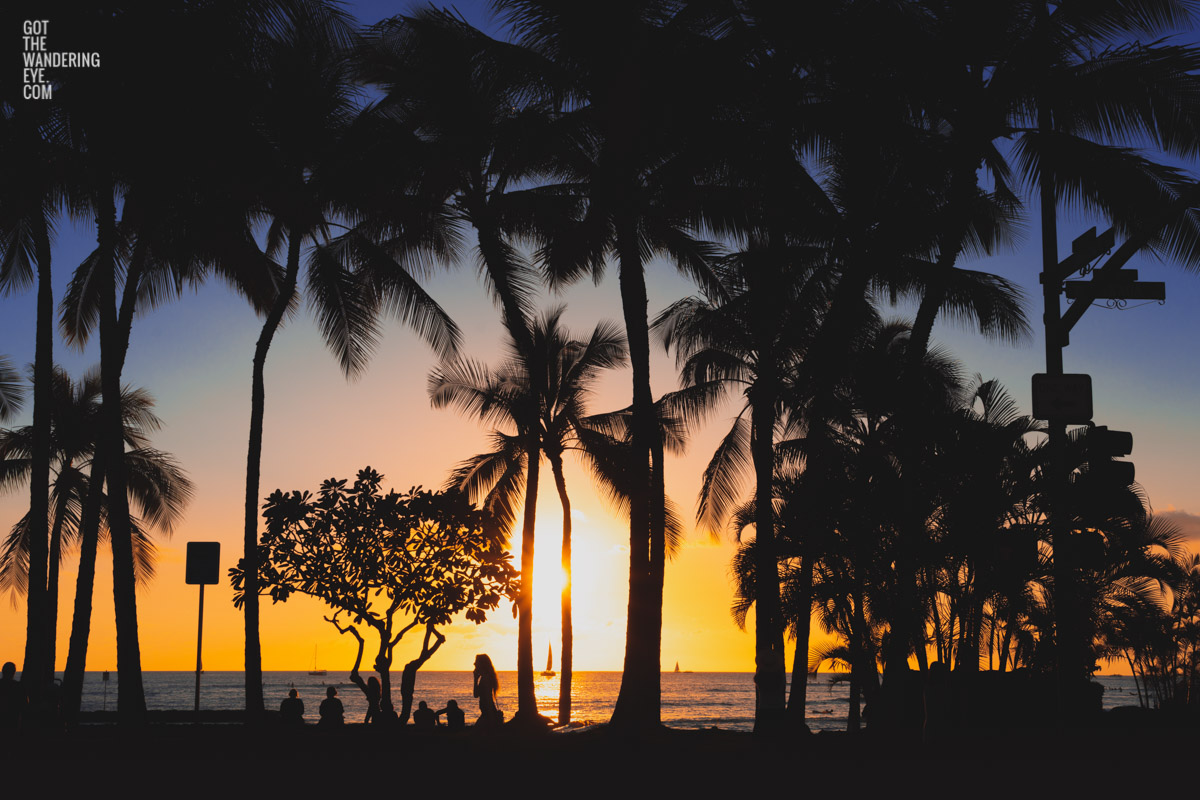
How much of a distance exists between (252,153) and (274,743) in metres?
9.78

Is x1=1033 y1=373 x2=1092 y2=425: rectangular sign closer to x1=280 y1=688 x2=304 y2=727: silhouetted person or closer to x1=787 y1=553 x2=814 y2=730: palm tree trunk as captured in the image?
x1=787 y1=553 x2=814 y2=730: palm tree trunk

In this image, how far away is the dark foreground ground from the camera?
30.3 ft

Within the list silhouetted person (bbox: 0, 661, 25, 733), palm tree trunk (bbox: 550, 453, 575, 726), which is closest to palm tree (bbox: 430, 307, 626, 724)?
palm tree trunk (bbox: 550, 453, 575, 726)

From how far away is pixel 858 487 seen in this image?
21.0m

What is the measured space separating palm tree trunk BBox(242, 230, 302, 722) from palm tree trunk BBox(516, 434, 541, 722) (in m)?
4.87

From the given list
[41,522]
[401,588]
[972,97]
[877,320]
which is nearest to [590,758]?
[401,588]

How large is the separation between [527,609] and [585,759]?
11.5 meters

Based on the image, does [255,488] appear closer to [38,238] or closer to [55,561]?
[38,238]

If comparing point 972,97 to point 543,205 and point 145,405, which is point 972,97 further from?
point 145,405

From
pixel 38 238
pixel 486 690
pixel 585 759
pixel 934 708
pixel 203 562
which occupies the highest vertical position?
pixel 38 238

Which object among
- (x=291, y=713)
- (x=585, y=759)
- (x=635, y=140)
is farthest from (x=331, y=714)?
(x=635, y=140)

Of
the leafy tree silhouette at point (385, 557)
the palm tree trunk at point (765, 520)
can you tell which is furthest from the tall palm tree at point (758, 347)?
the leafy tree silhouette at point (385, 557)

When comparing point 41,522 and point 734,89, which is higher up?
point 734,89

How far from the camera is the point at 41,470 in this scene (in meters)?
18.7
